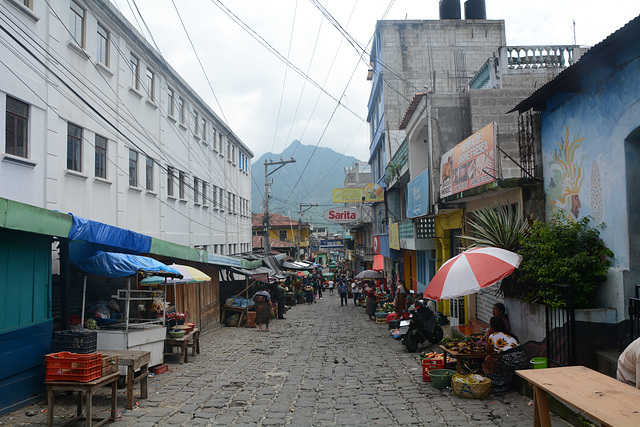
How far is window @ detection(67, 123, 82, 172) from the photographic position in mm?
13625

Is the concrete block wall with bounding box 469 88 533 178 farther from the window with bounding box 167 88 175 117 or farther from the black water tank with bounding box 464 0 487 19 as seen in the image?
the black water tank with bounding box 464 0 487 19

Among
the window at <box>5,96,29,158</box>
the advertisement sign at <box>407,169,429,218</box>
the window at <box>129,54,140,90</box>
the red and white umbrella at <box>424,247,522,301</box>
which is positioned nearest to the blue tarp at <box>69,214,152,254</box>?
the window at <box>5,96,29,158</box>

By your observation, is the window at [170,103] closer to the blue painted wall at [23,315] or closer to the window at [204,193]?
the window at [204,193]

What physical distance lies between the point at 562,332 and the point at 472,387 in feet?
5.63

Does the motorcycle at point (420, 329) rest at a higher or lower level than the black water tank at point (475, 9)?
lower

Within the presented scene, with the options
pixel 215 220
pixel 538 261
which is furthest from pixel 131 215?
pixel 538 261

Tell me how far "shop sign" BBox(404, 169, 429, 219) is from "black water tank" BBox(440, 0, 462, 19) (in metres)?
16.4

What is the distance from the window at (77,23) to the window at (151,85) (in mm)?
4980

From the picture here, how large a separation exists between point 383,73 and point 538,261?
76.5 ft

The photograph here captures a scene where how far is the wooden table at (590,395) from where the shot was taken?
3.54m

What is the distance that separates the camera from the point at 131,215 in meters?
17.5

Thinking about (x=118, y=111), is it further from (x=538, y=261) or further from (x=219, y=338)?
(x=538, y=261)

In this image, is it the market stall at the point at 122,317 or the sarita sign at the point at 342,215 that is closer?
the market stall at the point at 122,317

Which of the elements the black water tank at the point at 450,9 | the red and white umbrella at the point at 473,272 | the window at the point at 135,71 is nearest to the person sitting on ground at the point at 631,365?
the red and white umbrella at the point at 473,272
